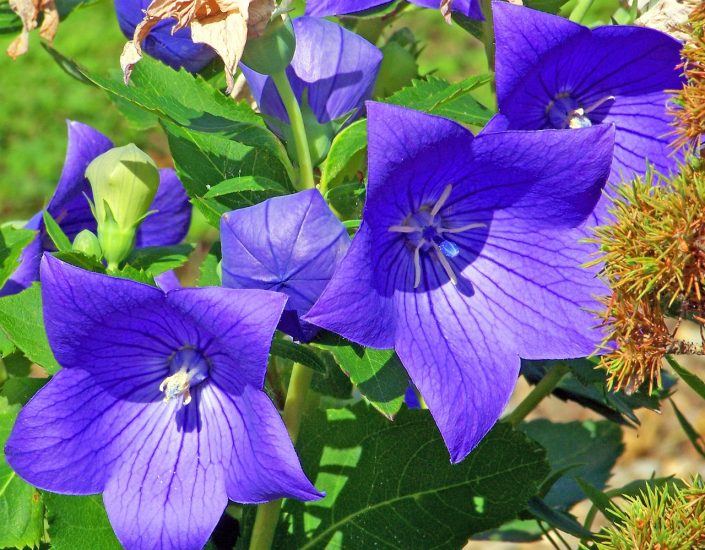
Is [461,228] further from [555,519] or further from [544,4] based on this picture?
[555,519]

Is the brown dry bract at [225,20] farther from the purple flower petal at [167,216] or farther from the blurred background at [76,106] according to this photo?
the blurred background at [76,106]

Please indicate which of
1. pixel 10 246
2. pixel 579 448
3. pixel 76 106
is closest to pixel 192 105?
pixel 10 246

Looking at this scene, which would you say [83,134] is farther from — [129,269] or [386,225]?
[386,225]

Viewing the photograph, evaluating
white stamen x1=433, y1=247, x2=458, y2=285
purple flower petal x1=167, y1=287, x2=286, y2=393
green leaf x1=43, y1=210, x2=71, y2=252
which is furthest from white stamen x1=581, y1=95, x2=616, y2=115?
green leaf x1=43, y1=210, x2=71, y2=252

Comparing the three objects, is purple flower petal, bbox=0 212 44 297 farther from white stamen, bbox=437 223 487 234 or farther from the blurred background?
the blurred background

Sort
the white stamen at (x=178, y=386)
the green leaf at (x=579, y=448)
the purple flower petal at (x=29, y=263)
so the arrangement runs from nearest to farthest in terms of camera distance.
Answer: the white stamen at (x=178, y=386) → the purple flower petal at (x=29, y=263) → the green leaf at (x=579, y=448)

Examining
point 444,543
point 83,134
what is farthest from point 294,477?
point 83,134

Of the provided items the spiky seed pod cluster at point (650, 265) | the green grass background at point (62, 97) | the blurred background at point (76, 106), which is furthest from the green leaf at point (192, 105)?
the green grass background at point (62, 97)
